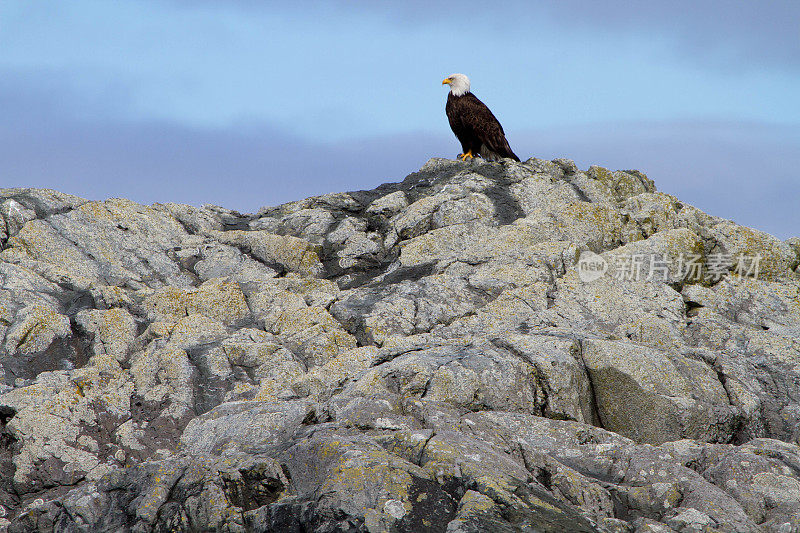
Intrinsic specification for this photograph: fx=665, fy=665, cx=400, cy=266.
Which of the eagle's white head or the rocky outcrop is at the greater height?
the eagle's white head

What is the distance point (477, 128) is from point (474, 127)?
0.40 feet

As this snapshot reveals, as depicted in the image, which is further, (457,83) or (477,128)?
(457,83)

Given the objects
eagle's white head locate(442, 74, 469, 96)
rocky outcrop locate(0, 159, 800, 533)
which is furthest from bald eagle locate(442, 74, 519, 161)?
rocky outcrop locate(0, 159, 800, 533)

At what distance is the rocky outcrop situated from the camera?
6719mm

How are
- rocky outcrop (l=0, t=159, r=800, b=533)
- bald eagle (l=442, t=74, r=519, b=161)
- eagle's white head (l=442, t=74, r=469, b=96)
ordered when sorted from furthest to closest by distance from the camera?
1. eagle's white head (l=442, t=74, r=469, b=96)
2. bald eagle (l=442, t=74, r=519, b=161)
3. rocky outcrop (l=0, t=159, r=800, b=533)

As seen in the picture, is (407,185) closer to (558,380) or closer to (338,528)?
(558,380)

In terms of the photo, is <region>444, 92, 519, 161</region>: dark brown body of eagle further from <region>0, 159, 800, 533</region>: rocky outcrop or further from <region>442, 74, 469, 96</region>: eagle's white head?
<region>0, 159, 800, 533</region>: rocky outcrop

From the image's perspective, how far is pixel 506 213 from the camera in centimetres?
1994

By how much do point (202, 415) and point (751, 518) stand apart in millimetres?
A: 8140

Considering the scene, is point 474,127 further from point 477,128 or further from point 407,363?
point 407,363

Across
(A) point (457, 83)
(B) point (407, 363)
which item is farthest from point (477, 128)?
(B) point (407, 363)

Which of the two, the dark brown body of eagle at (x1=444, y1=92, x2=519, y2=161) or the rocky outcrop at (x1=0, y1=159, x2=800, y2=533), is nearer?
the rocky outcrop at (x1=0, y1=159, x2=800, y2=533)

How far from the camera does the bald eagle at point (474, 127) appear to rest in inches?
949

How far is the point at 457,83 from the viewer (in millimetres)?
25406
